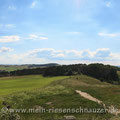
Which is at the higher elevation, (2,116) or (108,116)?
(2,116)

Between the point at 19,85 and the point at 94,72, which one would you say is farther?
the point at 94,72

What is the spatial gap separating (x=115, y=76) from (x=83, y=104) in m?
99.0

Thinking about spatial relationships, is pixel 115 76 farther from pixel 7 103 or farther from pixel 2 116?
pixel 2 116

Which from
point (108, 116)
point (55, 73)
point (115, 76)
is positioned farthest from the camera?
point (55, 73)

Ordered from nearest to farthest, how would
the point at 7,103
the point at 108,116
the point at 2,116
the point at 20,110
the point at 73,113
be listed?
the point at 2,116, the point at 108,116, the point at 73,113, the point at 20,110, the point at 7,103

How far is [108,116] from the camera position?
19.7 meters

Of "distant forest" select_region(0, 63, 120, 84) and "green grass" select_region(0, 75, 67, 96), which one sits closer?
"green grass" select_region(0, 75, 67, 96)

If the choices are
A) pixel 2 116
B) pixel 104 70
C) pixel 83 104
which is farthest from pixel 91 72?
pixel 2 116

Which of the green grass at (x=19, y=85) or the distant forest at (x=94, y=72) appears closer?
the green grass at (x=19, y=85)

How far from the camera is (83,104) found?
84.9ft

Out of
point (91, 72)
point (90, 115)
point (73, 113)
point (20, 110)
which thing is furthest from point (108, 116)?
point (91, 72)

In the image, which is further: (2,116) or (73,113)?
(73,113)

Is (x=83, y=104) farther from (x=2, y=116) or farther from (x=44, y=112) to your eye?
(x=2, y=116)

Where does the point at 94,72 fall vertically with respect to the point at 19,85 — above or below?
above
